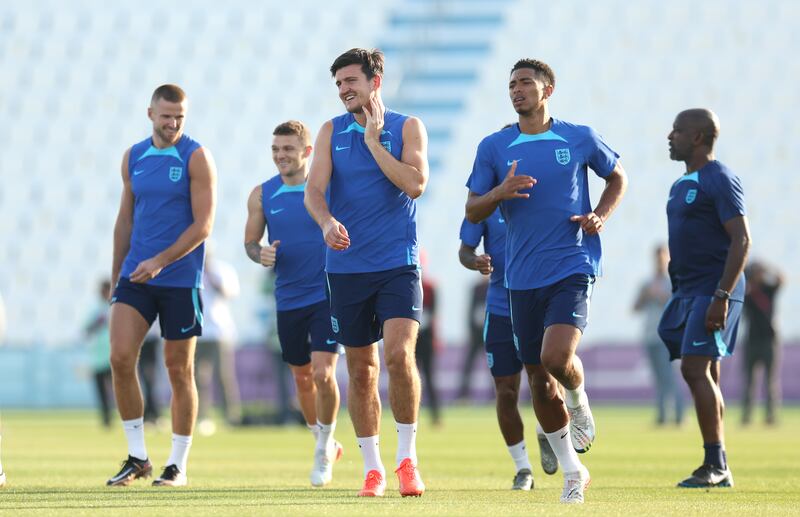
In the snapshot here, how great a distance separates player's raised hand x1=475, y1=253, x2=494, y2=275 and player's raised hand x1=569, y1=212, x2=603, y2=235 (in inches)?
55.3

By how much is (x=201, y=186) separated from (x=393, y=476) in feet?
7.98

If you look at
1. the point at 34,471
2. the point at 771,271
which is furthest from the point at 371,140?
the point at 771,271

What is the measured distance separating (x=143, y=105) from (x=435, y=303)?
2622cm

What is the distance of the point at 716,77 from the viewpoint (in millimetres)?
43188

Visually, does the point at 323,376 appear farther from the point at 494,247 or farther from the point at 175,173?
the point at 175,173

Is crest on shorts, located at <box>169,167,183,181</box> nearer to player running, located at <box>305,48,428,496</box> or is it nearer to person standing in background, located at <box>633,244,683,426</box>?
player running, located at <box>305,48,428,496</box>

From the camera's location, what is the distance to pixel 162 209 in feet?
29.2

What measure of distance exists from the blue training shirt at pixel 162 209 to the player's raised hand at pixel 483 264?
174 centimetres

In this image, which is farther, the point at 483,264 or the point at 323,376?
the point at 323,376

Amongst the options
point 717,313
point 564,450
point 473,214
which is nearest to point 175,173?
point 473,214

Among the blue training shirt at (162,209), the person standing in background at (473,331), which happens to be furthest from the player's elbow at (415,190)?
the person standing in background at (473,331)

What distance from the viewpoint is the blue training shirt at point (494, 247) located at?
8912 mm

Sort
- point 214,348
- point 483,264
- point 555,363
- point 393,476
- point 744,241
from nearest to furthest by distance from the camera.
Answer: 1. point 555,363
2. point 744,241
3. point 483,264
4. point 393,476
5. point 214,348

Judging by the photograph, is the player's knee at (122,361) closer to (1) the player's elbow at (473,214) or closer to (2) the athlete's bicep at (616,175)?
(1) the player's elbow at (473,214)
